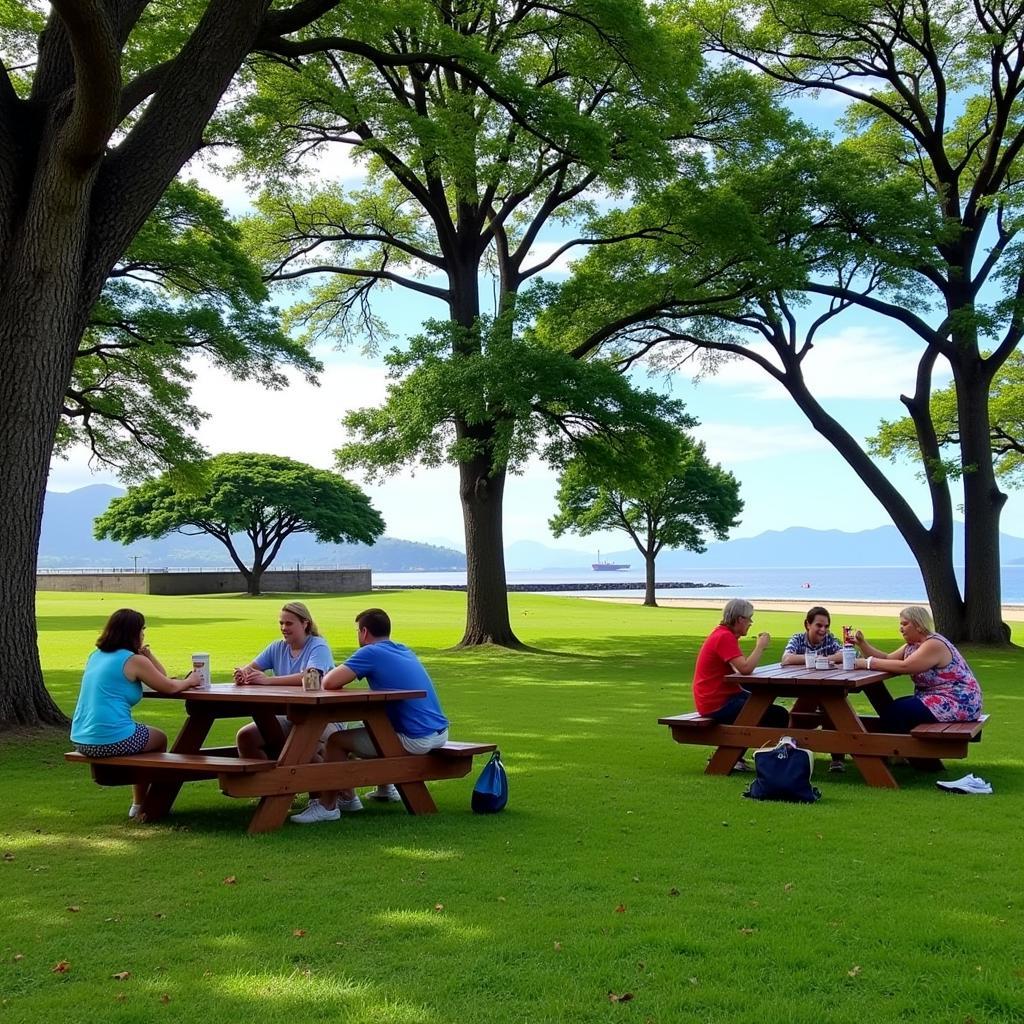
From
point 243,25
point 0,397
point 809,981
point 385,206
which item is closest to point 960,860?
point 809,981

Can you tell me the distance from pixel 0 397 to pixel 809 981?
925cm

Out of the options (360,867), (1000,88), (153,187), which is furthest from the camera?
(1000,88)

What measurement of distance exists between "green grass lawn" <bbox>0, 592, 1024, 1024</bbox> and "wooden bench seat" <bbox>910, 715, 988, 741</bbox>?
455 millimetres

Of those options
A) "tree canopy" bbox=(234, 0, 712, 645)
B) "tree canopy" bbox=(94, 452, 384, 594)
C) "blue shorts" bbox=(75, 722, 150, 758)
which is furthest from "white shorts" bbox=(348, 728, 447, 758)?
"tree canopy" bbox=(94, 452, 384, 594)

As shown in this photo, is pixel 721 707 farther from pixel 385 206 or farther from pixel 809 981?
pixel 385 206

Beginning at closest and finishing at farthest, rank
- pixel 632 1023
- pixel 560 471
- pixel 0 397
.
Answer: pixel 632 1023, pixel 0 397, pixel 560 471

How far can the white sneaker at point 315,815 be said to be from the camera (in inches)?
297

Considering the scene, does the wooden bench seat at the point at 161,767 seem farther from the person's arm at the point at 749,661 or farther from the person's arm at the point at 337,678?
the person's arm at the point at 749,661

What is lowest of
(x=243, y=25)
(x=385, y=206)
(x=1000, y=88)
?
(x=243, y=25)

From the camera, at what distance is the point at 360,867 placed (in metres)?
6.34

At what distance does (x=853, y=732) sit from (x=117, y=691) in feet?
18.4

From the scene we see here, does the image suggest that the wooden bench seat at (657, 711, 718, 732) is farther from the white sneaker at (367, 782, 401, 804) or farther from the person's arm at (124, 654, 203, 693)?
the person's arm at (124, 654, 203, 693)

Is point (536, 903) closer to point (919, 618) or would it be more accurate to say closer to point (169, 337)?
point (919, 618)

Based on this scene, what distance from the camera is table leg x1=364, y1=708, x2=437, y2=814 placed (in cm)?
763
